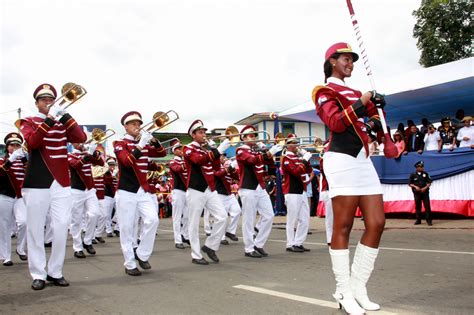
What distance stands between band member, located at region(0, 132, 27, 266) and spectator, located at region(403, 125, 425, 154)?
11.9 m

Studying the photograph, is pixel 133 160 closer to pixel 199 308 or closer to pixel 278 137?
pixel 199 308

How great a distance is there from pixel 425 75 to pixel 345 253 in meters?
13.8

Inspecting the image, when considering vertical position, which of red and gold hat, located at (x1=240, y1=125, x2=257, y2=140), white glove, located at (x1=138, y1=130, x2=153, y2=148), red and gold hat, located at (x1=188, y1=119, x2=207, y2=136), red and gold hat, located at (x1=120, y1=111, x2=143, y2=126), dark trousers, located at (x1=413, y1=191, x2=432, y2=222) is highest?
red and gold hat, located at (x1=120, y1=111, x2=143, y2=126)

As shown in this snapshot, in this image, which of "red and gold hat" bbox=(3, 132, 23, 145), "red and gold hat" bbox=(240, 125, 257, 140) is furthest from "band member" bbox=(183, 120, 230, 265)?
"red and gold hat" bbox=(3, 132, 23, 145)

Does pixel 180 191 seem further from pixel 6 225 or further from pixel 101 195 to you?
pixel 6 225

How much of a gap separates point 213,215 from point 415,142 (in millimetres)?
10367

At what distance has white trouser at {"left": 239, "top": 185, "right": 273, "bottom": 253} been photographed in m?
9.67

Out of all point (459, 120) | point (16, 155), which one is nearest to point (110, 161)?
point (16, 155)

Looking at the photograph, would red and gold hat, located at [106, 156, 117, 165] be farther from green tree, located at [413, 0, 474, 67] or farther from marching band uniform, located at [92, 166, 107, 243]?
green tree, located at [413, 0, 474, 67]

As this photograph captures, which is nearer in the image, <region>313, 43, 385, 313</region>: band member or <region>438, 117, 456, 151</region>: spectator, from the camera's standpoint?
<region>313, 43, 385, 313</region>: band member

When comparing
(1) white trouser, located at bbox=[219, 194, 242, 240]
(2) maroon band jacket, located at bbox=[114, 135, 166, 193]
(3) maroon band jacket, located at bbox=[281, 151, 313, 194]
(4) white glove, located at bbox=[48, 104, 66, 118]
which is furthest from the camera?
(1) white trouser, located at bbox=[219, 194, 242, 240]

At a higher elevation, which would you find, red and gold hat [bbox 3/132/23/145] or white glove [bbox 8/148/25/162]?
red and gold hat [bbox 3/132/23/145]

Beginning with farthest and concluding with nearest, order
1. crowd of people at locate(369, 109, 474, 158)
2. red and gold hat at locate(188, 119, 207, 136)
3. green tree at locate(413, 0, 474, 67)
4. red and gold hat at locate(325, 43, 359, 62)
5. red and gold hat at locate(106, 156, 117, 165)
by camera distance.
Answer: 1. green tree at locate(413, 0, 474, 67)
2. red and gold hat at locate(106, 156, 117, 165)
3. crowd of people at locate(369, 109, 474, 158)
4. red and gold hat at locate(188, 119, 207, 136)
5. red and gold hat at locate(325, 43, 359, 62)

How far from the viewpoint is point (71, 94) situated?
789 cm
